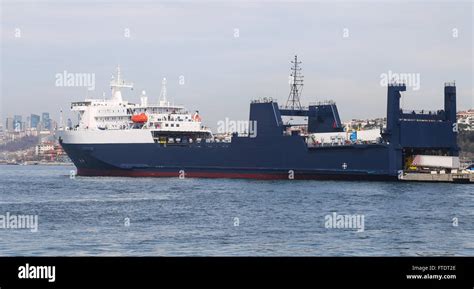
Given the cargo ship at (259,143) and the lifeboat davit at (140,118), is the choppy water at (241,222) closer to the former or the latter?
the cargo ship at (259,143)

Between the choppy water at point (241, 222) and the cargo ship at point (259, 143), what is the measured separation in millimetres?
6745

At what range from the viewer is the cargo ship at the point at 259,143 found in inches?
1565

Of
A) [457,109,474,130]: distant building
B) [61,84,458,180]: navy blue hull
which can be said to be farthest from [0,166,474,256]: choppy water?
[457,109,474,130]: distant building

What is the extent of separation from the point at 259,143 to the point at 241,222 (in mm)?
23070

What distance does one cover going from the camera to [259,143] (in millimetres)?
42938

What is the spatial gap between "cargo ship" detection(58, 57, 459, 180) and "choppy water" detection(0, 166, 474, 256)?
6745 mm

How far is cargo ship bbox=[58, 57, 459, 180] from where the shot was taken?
39750 millimetres
